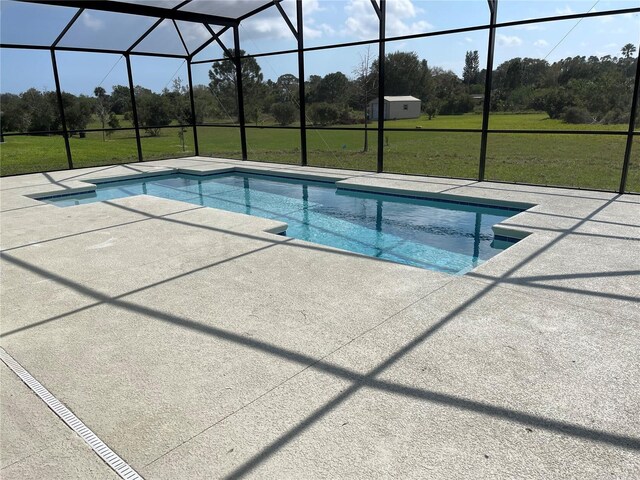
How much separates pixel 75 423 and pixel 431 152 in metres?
16.0

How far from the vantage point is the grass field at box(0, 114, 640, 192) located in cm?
1200

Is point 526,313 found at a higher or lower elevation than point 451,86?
lower

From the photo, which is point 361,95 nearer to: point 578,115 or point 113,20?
point 578,115

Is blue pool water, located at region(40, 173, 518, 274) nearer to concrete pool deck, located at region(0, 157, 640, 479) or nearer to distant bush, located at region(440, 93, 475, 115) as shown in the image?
concrete pool deck, located at region(0, 157, 640, 479)

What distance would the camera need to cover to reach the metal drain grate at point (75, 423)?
1.70 meters

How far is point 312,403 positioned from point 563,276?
244cm

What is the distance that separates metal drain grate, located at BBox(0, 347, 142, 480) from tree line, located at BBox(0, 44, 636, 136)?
10247 mm

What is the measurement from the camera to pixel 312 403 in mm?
2055

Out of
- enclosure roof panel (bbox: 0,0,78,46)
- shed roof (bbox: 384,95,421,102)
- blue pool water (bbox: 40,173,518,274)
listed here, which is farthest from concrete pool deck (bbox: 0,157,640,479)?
shed roof (bbox: 384,95,421,102)

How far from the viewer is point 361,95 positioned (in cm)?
1497

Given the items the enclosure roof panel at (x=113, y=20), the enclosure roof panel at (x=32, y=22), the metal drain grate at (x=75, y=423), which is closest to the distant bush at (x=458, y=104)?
the enclosure roof panel at (x=113, y=20)

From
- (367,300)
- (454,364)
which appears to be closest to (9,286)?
(367,300)

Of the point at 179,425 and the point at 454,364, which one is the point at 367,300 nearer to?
the point at 454,364

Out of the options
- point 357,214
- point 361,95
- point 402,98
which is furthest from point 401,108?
point 357,214
